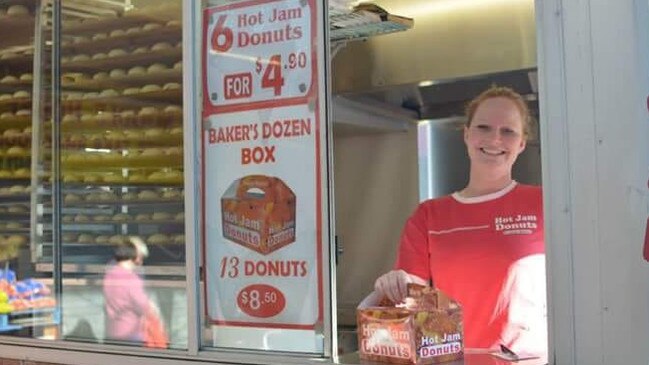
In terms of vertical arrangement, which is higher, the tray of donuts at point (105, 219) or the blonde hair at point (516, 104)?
the blonde hair at point (516, 104)

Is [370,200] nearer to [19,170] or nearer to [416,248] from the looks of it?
[416,248]

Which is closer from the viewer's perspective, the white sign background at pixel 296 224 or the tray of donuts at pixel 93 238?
the white sign background at pixel 296 224

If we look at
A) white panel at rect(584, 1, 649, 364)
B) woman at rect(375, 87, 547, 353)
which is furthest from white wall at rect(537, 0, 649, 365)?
woman at rect(375, 87, 547, 353)

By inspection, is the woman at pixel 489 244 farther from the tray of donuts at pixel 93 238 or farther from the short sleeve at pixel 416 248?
the tray of donuts at pixel 93 238

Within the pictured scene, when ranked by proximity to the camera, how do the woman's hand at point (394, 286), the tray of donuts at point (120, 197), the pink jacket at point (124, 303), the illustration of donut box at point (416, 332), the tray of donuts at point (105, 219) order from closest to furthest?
1. the illustration of donut box at point (416, 332)
2. the woman's hand at point (394, 286)
3. the pink jacket at point (124, 303)
4. the tray of donuts at point (120, 197)
5. the tray of donuts at point (105, 219)

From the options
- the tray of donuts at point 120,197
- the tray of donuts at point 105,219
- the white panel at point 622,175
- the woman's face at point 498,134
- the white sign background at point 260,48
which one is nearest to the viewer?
the white panel at point 622,175

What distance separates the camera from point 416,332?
7.18 feet

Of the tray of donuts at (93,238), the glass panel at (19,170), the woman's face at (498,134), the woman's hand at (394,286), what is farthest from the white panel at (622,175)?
the glass panel at (19,170)

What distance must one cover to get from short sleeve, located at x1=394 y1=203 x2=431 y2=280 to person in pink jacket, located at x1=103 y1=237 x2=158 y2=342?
0.97 m

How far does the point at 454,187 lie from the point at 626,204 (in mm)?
2141

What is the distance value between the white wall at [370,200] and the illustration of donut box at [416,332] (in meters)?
1.78

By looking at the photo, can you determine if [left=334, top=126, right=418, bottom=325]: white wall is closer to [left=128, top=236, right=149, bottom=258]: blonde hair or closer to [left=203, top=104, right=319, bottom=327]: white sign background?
[left=128, top=236, right=149, bottom=258]: blonde hair

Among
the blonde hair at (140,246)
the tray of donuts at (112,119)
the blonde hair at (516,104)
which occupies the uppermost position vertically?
the tray of donuts at (112,119)

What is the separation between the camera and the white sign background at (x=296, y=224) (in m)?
2.57
